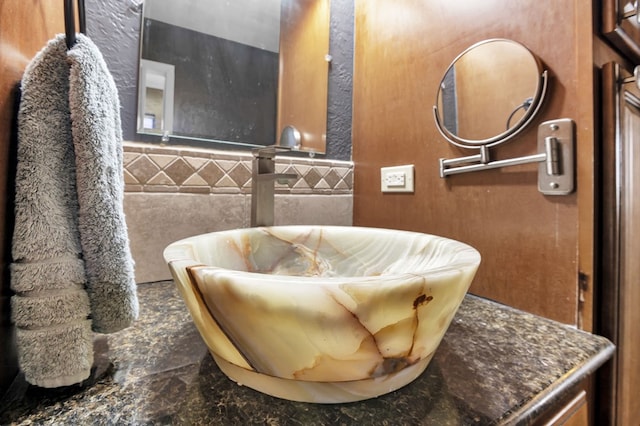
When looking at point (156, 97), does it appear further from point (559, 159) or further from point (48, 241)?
point (559, 159)

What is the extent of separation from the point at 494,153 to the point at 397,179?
302 mm

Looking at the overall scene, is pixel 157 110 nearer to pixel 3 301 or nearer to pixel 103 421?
pixel 3 301

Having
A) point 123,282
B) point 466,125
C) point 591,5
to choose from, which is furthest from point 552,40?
point 123,282

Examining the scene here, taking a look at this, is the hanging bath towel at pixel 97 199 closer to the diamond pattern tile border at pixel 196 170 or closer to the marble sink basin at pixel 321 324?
the marble sink basin at pixel 321 324

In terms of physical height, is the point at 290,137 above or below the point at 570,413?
above

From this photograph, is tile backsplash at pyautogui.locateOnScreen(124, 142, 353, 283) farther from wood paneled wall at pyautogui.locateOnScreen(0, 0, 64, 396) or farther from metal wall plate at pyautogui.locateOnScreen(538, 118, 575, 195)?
metal wall plate at pyautogui.locateOnScreen(538, 118, 575, 195)

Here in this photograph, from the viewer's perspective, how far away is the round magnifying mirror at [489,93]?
2.11ft

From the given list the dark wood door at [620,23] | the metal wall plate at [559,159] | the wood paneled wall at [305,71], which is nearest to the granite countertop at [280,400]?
the metal wall plate at [559,159]

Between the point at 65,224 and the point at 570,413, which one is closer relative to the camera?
the point at 65,224

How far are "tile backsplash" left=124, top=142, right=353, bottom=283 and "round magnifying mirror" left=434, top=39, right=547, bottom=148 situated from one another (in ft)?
1.64

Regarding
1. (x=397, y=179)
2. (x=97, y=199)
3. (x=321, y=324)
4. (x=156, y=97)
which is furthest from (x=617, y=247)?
(x=156, y=97)

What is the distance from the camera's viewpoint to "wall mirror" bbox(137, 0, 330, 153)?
82 centimetres

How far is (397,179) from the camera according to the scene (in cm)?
→ 95

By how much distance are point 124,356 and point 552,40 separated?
3.35ft
